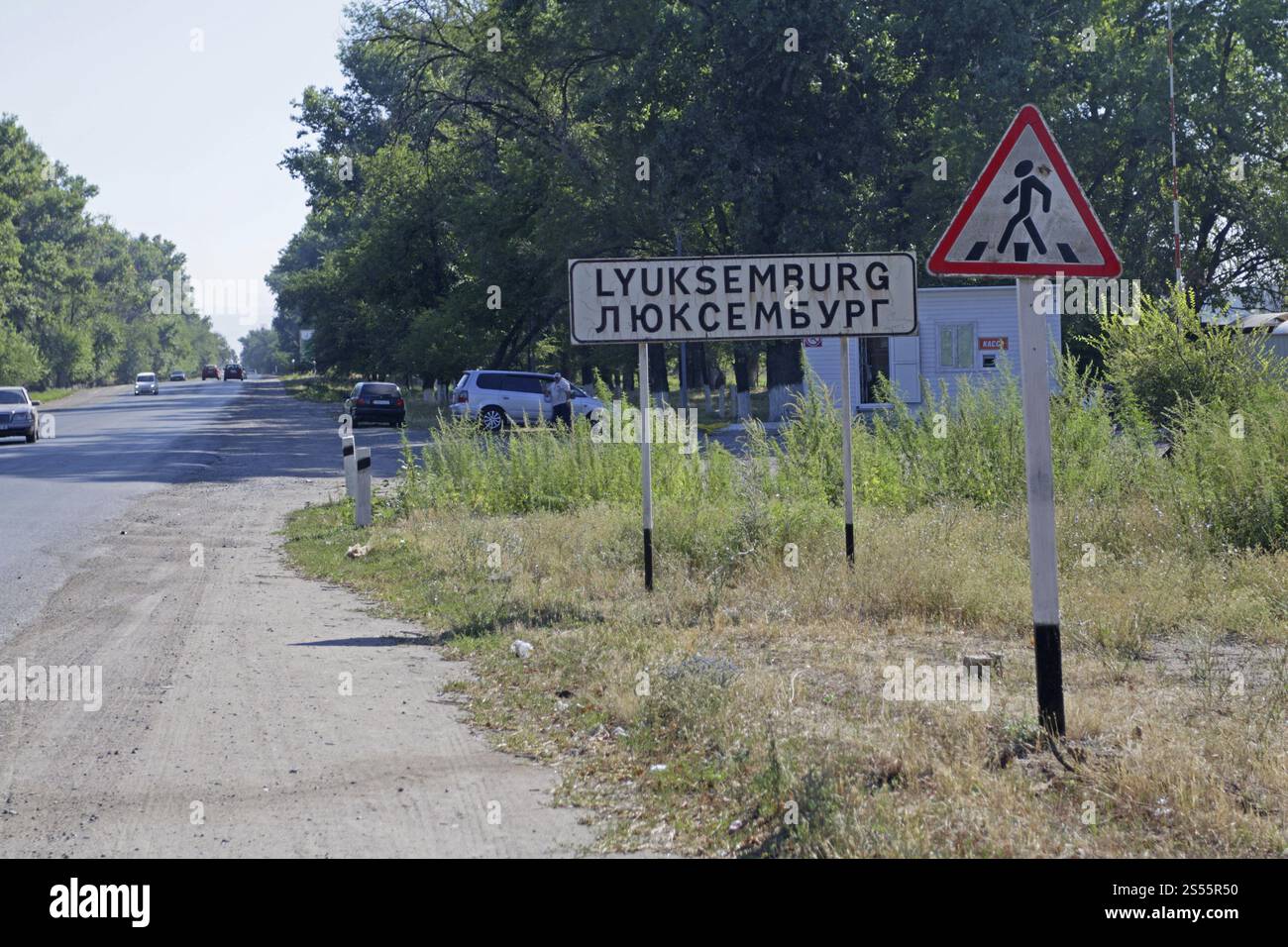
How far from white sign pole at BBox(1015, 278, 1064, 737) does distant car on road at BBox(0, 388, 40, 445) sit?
34.1 metres

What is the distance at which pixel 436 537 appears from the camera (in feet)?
45.8

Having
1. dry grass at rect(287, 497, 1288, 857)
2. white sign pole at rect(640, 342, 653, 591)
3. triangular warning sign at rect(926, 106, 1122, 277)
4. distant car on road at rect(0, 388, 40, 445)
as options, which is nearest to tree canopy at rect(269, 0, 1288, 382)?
distant car on road at rect(0, 388, 40, 445)

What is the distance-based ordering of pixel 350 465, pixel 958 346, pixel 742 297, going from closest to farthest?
1. pixel 742 297
2. pixel 350 465
3. pixel 958 346

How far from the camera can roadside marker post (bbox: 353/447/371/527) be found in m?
16.3

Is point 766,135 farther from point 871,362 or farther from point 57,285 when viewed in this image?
point 57,285

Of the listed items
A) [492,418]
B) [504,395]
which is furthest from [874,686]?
[504,395]

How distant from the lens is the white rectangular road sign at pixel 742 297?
10.8 m

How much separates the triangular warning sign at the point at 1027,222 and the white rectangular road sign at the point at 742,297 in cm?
472

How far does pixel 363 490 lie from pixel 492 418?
2188 cm

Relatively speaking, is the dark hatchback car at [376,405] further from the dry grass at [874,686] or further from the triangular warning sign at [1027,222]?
the triangular warning sign at [1027,222]

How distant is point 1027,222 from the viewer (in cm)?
602

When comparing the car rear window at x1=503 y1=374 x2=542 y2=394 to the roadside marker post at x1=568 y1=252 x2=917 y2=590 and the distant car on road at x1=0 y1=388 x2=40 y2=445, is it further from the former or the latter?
the roadside marker post at x1=568 y1=252 x2=917 y2=590

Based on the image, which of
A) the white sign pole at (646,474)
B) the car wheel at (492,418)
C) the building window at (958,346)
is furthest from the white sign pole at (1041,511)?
the car wheel at (492,418)
